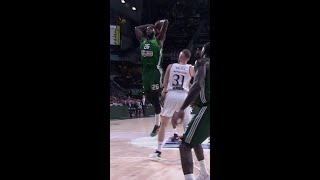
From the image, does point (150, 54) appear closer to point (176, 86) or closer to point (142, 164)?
point (176, 86)

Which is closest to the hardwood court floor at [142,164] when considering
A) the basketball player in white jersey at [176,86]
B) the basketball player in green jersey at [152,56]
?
the basketball player in white jersey at [176,86]

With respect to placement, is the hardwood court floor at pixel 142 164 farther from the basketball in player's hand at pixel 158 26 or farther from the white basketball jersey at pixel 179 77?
the basketball in player's hand at pixel 158 26

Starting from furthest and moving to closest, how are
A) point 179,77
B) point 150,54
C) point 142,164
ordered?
1. point 150,54
2. point 179,77
3. point 142,164

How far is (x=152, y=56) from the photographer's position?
21.7ft

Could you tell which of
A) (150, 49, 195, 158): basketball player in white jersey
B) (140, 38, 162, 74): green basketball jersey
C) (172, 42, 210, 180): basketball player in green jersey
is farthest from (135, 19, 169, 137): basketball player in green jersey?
(172, 42, 210, 180): basketball player in green jersey

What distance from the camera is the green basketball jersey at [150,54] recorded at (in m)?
6.44

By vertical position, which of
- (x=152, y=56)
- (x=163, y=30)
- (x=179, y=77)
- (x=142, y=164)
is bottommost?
(x=142, y=164)

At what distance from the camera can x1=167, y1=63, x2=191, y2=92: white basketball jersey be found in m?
5.38

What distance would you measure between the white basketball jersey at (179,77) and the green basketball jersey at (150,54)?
1100mm

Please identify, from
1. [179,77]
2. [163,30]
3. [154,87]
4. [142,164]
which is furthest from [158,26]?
[142,164]

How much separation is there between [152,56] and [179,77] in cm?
132

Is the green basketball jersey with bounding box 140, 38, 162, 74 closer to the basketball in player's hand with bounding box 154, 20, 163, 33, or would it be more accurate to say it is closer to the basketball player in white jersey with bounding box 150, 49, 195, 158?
the basketball in player's hand with bounding box 154, 20, 163, 33
